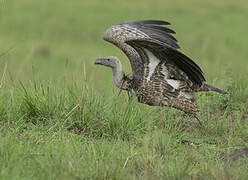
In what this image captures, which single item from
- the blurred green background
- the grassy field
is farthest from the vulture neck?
the blurred green background

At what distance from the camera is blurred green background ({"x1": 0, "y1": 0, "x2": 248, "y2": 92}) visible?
15258mm

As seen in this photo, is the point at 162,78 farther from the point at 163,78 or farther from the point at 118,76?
the point at 118,76

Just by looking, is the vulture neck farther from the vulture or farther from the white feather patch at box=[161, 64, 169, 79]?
the white feather patch at box=[161, 64, 169, 79]

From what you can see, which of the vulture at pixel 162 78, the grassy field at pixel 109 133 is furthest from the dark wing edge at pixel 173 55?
the grassy field at pixel 109 133

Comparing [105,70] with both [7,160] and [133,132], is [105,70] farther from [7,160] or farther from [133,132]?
[7,160]

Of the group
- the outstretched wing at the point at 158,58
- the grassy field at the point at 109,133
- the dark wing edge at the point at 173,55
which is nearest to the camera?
the grassy field at the point at 109,133

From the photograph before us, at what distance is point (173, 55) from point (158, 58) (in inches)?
8.7

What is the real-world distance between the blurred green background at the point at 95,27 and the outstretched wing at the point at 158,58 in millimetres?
7463

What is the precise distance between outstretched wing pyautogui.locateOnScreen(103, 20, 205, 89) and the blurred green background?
7.46 meters

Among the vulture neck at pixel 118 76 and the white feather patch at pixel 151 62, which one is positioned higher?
the white feather patch at pixel 151 62

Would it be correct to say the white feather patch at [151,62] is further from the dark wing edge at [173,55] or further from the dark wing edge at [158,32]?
the dark wing edge at [158,32]

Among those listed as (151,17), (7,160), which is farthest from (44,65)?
(7,160)

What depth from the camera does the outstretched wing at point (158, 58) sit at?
568 centimetres

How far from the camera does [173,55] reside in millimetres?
5824
